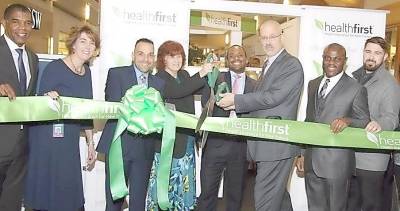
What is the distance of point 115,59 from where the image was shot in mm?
4391

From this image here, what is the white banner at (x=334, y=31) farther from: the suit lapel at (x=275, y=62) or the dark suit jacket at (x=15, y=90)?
the dark suit jacket at (x=15, y=90)

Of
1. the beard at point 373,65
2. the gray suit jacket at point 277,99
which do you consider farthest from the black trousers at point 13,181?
the beard at point 373,65

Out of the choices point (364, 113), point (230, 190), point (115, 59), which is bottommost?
point (230, 190)

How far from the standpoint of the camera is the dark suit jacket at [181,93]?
3445mm

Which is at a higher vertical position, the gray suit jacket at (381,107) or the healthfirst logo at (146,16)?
the healthfirst logo at (146,16)

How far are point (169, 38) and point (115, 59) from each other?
0.58 metres

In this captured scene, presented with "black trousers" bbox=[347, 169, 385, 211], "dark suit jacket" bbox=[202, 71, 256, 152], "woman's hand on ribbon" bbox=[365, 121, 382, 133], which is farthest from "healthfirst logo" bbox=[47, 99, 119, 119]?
"black trousers" bbox=[347, 169, 385, 211]

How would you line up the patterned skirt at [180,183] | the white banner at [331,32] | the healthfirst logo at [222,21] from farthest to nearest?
the healthfirst logo at [222,21]
the white banner at [331,32]
the patterned skirt at [180,183]

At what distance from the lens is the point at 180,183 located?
368 centimetres

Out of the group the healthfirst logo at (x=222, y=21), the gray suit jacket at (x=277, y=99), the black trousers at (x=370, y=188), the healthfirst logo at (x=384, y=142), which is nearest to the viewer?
the gray suit jacket at (x=277, y=99)

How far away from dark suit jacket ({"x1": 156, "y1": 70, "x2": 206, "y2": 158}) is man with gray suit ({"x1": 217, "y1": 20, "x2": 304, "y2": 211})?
1.02 ft

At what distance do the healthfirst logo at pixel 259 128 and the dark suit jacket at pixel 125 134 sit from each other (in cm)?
62


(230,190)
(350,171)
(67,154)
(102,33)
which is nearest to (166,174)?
(67,154)

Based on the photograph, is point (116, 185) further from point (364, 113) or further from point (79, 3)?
point (79, 3)
